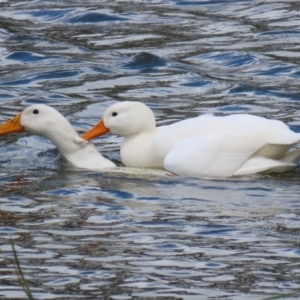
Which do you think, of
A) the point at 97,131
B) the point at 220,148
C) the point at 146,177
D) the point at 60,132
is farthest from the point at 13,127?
the point at 220,148

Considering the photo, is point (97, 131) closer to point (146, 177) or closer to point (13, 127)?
point (13, 127)

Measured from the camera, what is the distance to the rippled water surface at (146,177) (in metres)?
6.51

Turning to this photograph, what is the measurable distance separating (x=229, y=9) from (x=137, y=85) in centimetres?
372

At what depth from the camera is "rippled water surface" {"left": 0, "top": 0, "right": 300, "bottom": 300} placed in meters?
6.51

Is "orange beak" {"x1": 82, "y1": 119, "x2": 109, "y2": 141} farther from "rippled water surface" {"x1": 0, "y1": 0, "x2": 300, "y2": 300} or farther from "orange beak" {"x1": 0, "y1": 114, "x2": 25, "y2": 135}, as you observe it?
"orange beak" {"x1": 0, "y1": 114, "x2": 25, "y2": 135}

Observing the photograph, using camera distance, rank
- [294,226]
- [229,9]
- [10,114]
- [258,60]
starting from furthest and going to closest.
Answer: [229,9] → [258,60] → [10,114] → [294,226]

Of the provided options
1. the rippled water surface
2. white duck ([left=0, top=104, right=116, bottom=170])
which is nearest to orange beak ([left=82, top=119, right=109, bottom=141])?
white duck ([left=0, top=104, right=116, bottom=170])

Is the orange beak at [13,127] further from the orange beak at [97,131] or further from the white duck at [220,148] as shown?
the white duck at [220,148]

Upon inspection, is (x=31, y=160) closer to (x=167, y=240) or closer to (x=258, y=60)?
(x=167, y=240)

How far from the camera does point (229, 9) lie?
16438 mm

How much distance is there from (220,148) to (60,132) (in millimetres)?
1560

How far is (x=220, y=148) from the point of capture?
927 centimetres

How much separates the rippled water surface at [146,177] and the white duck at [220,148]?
0.46 feet

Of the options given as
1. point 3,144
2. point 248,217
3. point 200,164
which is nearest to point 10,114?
point 3,144
